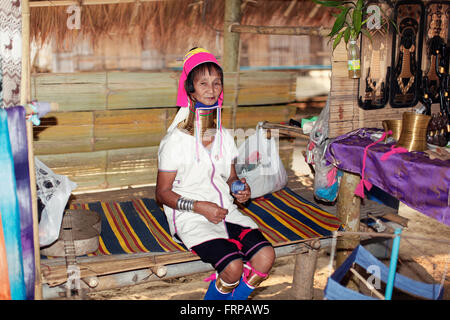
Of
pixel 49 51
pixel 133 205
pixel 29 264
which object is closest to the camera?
pixel 29 264

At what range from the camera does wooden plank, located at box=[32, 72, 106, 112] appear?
533cm

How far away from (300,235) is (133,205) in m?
A: 1.49

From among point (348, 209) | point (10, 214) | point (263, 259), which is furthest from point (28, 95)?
point (348, 209)

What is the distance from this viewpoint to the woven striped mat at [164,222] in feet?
11.1

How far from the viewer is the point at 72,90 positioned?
5.50 metres

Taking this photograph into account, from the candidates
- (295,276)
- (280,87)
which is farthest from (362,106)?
(280,87)

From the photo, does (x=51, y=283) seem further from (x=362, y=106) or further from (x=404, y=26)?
(x=404, y=26)

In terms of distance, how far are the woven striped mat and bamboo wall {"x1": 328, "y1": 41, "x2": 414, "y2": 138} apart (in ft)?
2.39

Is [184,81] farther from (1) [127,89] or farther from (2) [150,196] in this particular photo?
(1) [127,89]

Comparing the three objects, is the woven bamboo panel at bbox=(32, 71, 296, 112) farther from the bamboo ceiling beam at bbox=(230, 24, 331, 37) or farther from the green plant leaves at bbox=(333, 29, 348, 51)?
the green plant leaves at bbox=(333, 29, 348, 51)

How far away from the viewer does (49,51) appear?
1200 centimetres

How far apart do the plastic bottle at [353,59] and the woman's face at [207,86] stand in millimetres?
1250

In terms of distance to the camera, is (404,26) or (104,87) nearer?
(404,26)

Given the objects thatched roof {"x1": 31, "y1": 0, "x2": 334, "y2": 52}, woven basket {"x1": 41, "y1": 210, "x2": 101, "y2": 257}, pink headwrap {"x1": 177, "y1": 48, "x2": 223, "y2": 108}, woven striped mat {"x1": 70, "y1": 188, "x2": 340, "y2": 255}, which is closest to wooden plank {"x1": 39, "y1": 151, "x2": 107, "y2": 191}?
thatched roof {"x1": 31, "y1": 0, "x2": 334, "y2": 52}
